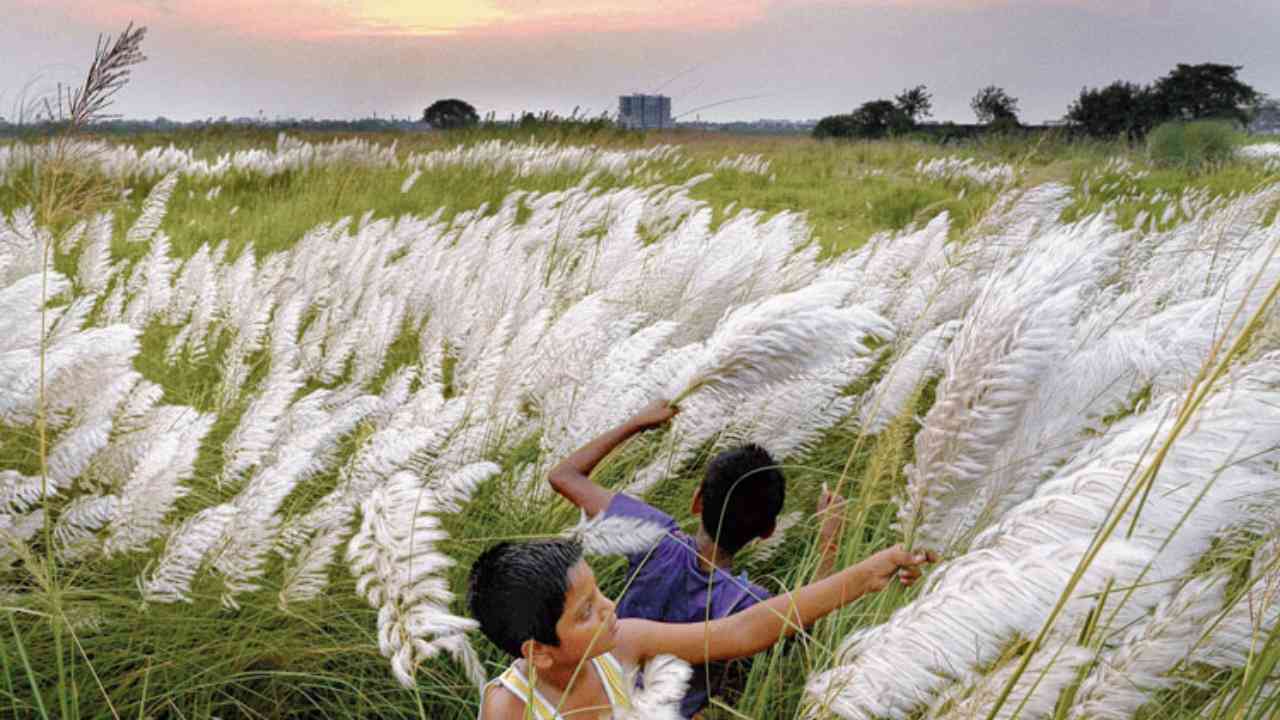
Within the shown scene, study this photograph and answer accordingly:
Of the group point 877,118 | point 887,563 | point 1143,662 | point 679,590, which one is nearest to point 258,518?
point 679,590

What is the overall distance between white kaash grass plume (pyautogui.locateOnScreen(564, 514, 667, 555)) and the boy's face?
82 mm

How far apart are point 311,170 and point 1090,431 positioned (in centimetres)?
938

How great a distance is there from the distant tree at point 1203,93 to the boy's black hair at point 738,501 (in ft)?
120

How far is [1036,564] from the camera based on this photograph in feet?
3.07

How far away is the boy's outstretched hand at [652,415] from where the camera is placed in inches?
70.2

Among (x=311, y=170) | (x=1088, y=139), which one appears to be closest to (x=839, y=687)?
(x=311, y=170)

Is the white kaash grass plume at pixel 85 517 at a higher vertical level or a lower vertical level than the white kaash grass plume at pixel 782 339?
lower

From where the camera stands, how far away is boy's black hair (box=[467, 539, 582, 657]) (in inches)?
51.5

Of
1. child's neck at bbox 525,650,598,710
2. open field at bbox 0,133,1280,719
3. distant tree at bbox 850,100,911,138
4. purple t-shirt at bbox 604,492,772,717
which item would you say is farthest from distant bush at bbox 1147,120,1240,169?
child's neck at bbox 525,650,598,710

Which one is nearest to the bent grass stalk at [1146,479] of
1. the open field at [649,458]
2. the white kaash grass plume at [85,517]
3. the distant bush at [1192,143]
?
the open field at [649,458]

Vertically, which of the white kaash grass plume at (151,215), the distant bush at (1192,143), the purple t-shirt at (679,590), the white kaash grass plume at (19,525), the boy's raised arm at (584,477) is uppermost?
the distant bush at (1192,143)

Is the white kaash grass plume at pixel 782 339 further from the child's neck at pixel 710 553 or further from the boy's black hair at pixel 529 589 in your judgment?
the child's neck at pixel 710 553

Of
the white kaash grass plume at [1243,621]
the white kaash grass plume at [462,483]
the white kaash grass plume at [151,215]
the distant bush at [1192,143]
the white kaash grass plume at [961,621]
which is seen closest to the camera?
the white kaash grass plume at [961,621]

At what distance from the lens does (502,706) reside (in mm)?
1451
